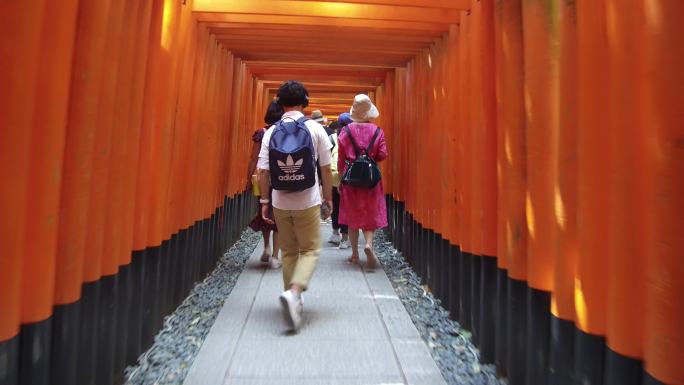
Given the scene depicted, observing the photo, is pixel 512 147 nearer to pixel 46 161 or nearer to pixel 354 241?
pixel 46 161

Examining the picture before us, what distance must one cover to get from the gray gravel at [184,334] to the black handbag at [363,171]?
5.39 feet

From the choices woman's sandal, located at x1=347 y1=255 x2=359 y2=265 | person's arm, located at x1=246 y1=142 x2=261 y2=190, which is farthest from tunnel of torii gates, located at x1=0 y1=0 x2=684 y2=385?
woman's sandal, located at x1=347 y1=255 x2=359 y2=265

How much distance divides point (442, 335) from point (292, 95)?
2.17 m

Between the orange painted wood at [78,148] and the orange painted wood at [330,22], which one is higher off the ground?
the orange painted wood at [330,22]

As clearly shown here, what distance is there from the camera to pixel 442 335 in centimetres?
348

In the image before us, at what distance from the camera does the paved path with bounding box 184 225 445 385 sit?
2.80 m

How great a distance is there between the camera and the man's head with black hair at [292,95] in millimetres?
3688

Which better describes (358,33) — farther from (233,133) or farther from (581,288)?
(581,288)

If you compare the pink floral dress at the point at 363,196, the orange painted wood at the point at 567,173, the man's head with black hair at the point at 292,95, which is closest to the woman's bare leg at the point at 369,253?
the pink floral dress at the point at 363,196

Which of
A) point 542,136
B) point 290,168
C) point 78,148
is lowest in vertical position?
point 78,148

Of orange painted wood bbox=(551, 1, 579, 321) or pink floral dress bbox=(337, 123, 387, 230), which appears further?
pink floral dress bbox=(337, 123, 387, 230)

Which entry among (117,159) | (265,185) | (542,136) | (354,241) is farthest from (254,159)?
(542,136)

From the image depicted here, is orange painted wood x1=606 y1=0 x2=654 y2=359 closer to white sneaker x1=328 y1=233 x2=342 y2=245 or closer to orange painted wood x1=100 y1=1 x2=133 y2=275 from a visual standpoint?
orange painted wood x1=100 y1=1 x2=133 y2=275

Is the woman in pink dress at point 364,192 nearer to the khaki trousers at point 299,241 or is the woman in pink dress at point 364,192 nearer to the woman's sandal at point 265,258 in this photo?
the woman's sandal at point 265,258
